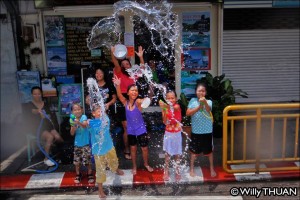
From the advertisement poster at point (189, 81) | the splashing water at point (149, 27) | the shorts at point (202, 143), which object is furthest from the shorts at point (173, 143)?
the advertisement poster at point (189, 81)

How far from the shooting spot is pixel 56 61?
8641mm

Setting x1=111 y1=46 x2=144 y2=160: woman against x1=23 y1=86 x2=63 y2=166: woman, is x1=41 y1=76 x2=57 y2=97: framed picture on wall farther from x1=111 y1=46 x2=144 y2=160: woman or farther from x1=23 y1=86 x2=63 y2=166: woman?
x1=111 y1=46 x2=144 y2=160: woman

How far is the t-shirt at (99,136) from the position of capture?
591cm

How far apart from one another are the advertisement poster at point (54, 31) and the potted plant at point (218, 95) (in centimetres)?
336

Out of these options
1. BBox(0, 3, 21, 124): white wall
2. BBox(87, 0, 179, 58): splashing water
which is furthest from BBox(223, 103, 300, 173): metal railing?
BBox(0, 3, 21, 124): white wall

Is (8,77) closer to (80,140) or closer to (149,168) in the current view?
(80,140)

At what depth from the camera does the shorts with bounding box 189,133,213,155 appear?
640 cm

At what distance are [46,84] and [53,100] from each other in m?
0.52

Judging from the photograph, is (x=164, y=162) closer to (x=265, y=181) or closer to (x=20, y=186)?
(x=265, y=181)

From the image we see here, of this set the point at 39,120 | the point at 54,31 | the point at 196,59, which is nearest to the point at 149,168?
the point at 39,120

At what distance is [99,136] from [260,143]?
314cm

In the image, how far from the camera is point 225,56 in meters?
9.21

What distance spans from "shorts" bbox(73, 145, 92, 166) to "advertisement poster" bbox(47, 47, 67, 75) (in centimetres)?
285

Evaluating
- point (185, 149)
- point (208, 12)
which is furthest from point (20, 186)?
point (208, 12)
